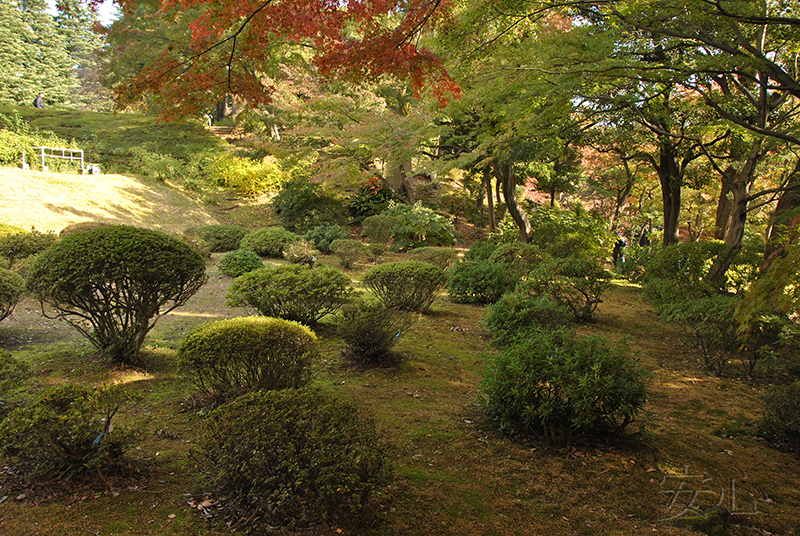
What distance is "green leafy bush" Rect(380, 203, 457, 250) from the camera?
611 inches

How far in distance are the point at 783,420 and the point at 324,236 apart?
1306 cm

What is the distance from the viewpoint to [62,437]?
2.50m

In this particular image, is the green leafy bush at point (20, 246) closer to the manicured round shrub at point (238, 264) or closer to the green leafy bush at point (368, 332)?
the manicured round shrub at point (238, 264)

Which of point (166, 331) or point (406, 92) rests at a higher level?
point (406, 92)

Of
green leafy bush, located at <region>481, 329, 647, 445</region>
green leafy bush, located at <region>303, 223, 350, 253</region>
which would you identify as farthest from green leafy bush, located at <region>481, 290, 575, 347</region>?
green leafy bush, located at <region>303, 223, 350, 253</region>

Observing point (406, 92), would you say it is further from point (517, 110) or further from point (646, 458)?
point (646, 458)

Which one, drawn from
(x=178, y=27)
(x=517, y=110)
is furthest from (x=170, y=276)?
(x=178, y=27)

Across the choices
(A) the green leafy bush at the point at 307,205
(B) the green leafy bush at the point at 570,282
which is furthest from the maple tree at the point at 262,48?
(A) the green leafy bush at the point at 307,205

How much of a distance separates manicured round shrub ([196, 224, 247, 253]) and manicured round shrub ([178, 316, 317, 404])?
10244 mm

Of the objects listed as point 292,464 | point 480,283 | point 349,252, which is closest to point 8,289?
point 292,464

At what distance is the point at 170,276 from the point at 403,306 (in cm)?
397

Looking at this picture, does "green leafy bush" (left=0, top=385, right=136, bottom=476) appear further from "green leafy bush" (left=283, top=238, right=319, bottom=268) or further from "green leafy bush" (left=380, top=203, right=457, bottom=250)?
"green leafy bush" (left=380, top=203, right=457, bottom=250)

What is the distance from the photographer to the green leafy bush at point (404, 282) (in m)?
7.17

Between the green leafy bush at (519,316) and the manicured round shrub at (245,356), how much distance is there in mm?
2960
